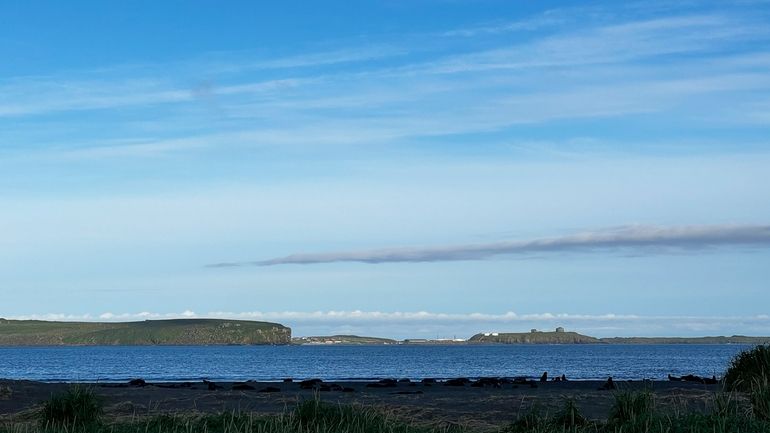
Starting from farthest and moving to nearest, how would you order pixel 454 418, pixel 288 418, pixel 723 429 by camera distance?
pixel 454 418 → pixel 288 418 → pixel 723 429

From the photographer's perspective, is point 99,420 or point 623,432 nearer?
point 623,432

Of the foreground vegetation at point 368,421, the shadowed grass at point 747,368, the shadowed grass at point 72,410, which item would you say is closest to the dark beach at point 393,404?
the shadowed grass at point 747,368

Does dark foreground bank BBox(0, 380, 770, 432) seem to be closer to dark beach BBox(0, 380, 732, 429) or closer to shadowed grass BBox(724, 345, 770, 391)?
dark beach BBox(0, 380, 732, 429)

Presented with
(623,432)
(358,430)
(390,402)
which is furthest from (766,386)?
(390,402)

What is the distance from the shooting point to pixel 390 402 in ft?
83.6

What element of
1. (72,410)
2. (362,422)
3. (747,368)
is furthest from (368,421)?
(747,368)

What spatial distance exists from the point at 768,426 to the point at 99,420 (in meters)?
11.0

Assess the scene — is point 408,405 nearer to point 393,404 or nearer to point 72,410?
point 393,404

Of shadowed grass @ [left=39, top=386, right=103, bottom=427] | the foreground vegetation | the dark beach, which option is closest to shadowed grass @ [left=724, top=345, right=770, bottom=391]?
the dark beach

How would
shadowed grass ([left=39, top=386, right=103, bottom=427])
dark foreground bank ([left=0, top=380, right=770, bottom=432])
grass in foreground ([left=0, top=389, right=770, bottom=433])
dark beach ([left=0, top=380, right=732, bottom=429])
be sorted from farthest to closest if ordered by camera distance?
dark beach ([left=0, top=380, right=732, bottom=429])
dark foreground bank ([left=0, top=380, right=770, bottom=432])
shadowed grass ([left=39, top=386, right=103, bottom=427])
grass in foreground ([left=0, top=389, right=770, bottom=433])

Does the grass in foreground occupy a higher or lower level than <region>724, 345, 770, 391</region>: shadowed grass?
lower

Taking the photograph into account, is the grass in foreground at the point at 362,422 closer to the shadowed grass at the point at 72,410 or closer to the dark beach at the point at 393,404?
the shadowed grass at the point at 72,410

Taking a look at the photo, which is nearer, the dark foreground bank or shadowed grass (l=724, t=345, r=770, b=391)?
A: the dark foreground bank

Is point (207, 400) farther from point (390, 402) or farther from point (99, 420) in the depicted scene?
point (99, 420)
